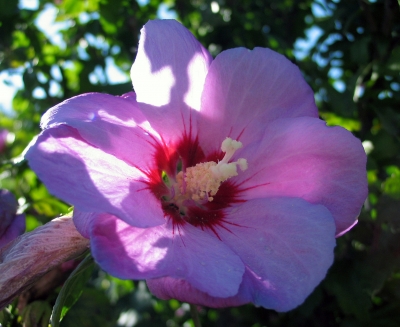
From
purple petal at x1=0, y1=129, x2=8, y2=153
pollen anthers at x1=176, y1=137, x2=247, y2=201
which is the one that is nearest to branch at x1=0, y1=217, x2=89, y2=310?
pollen anthers at x1=176, y1=137, x2=247, y2=201

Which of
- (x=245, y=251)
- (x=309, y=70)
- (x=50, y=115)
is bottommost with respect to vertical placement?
(x=309, y=70)

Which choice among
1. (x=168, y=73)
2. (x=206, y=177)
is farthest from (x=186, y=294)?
(x=168, y=73)

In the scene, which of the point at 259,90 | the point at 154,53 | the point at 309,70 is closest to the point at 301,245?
the point at 259,90

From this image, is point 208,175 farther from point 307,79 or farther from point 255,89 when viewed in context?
point 307,79

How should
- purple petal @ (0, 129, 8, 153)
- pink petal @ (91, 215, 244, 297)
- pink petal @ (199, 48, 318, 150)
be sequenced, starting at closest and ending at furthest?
pink petal @ (91, 215, 244, 297)
pink petal @ (199, 48, 318, 150)
purple petal @ (0, 129, 8, 153)

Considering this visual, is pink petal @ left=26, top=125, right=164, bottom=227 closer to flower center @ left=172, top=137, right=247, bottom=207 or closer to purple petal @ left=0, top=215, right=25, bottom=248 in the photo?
flower center @ left=172, top=137, right=247, bottom=207

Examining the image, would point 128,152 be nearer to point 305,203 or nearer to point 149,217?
point 149,217

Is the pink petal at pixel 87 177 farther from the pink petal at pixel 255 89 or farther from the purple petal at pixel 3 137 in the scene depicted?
the purple petal at pixel 3 137
